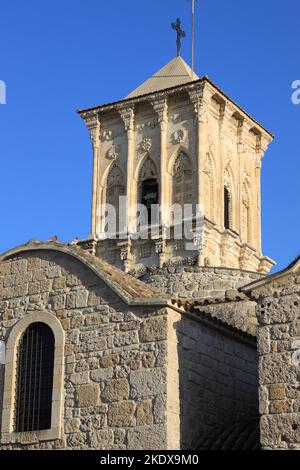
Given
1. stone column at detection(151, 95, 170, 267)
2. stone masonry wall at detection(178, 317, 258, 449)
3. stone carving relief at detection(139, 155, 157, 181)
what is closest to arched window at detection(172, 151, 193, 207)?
stone column at detection(151, 95, 170, 267)

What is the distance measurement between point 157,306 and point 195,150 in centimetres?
2021

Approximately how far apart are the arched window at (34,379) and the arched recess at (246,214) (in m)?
20.4

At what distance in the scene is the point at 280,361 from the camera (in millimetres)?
14219

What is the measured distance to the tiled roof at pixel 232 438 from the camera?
51.8 ft

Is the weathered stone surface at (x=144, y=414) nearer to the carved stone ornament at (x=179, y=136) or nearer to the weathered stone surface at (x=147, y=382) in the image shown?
the weathered stone surface at (x=147, y=382)

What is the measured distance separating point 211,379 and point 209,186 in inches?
767

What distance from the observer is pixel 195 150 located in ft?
117

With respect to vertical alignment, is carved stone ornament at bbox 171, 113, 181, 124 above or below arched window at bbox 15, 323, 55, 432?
above

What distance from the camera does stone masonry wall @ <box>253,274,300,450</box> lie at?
45.8ft

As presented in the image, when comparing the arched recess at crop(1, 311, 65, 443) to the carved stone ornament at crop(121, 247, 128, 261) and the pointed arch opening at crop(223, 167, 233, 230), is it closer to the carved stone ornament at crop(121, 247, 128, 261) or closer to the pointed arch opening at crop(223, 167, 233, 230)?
the carved stone ornament at crop(121, 247, 128, 261)

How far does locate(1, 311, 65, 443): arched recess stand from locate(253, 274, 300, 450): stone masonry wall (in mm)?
3846

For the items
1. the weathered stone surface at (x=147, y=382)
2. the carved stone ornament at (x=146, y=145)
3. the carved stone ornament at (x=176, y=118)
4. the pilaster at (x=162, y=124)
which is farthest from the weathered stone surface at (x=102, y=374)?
the carved stone ornament at (x=146, y=145)

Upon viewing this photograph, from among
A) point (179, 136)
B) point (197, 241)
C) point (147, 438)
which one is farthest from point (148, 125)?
point (147, 438)

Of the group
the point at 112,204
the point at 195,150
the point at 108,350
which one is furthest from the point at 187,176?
the point at 108,350
